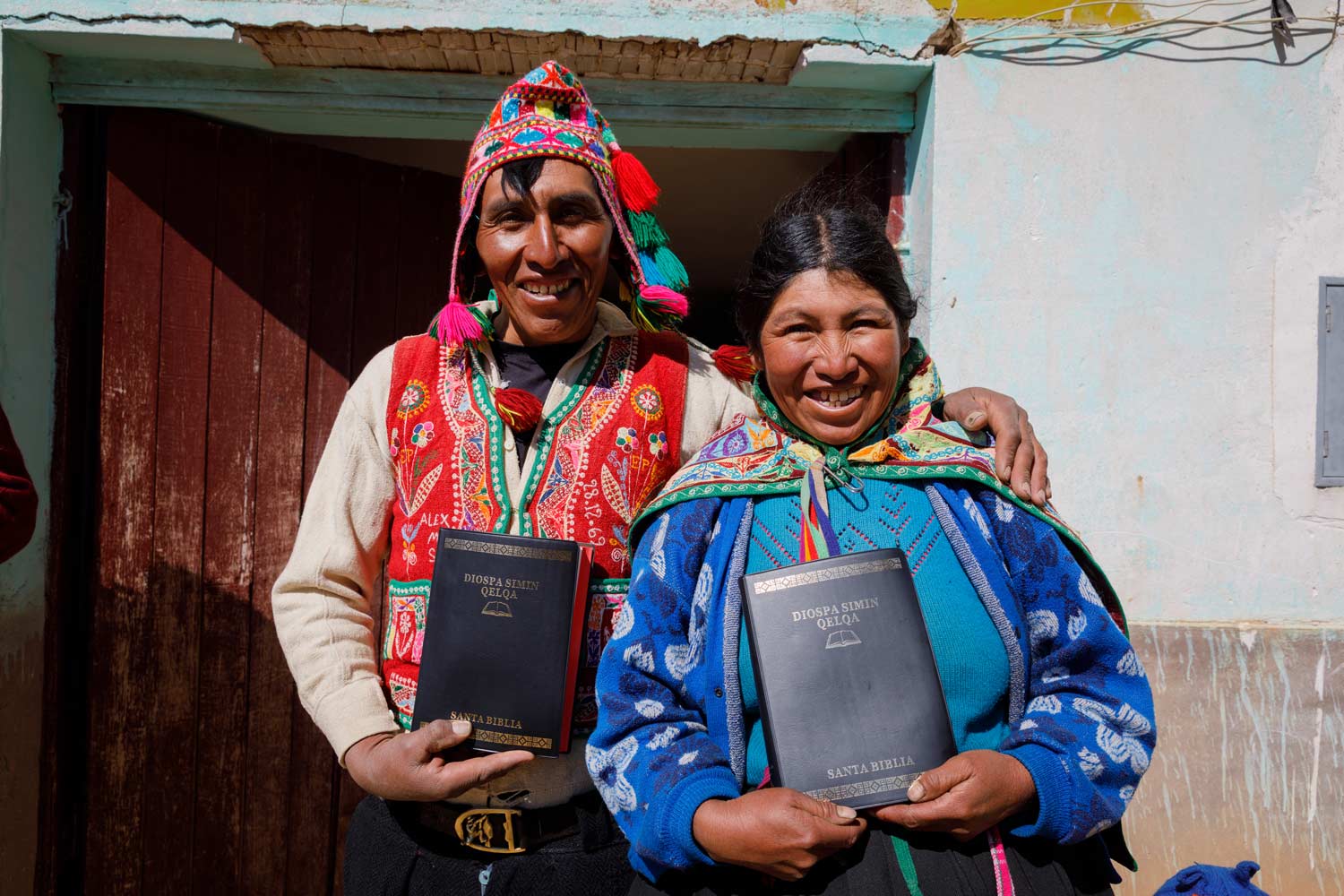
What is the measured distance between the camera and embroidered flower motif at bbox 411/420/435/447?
5.51 feet

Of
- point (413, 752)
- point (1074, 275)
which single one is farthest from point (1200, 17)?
point (413, 752)

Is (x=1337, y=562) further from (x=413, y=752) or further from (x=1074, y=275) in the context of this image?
(x=413, y=752)

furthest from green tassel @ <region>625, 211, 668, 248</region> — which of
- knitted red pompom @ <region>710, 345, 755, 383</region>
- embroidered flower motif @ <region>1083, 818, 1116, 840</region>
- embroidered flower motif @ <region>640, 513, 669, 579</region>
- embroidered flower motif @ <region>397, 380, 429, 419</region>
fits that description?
embroidered flower motif @ <region>1083, 818, 1116, 840</region>

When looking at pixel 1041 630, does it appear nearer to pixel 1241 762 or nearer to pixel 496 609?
pixel 496 609

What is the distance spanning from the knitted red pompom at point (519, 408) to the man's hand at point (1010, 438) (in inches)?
29.1

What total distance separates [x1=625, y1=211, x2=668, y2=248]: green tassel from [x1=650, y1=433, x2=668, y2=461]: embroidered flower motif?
0.39 metres

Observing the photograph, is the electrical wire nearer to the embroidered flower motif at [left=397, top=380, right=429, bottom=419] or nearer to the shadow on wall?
the embroidered flower motif at [left=397, top=380, right=429, bottom=419]

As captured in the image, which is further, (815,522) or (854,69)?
(854,69)

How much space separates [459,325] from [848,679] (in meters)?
0.96

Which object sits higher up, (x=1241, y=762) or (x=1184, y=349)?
(x=1184, y=349)

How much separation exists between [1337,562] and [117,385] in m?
3.71

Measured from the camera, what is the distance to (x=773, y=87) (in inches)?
109

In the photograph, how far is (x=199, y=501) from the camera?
292cm

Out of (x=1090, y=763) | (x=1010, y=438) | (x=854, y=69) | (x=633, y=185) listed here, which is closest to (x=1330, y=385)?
(x=854, y=69)
